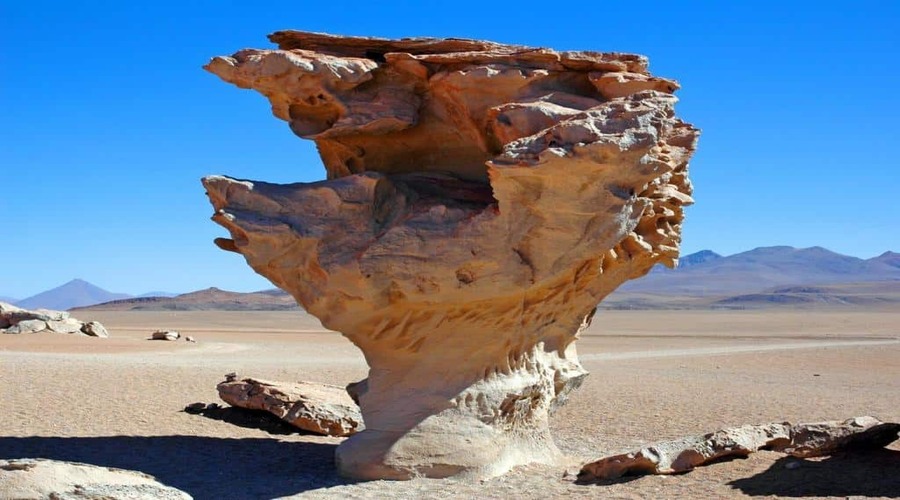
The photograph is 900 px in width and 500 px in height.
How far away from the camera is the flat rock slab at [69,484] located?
6.95m

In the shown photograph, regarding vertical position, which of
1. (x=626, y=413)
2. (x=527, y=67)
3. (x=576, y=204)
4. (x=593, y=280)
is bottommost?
(x=626, y=413)

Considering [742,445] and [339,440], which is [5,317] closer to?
[339,440]

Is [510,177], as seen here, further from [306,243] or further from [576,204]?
[306,243]

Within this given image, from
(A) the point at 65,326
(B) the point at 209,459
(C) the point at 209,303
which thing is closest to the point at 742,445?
(B) the point at 209,459

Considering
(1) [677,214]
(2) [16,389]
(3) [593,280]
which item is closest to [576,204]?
(3) [593,280]

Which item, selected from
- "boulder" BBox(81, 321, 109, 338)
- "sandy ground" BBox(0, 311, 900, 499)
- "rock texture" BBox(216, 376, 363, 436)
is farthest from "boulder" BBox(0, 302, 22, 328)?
"rock texture" BBox(216, 376, 363, 436)

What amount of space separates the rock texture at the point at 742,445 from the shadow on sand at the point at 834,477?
172 millimetres

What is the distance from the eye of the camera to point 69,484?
7.11m

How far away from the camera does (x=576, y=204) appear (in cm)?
966

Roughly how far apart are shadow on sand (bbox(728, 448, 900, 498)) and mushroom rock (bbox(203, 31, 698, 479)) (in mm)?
2642

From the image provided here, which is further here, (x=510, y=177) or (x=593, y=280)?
(x=593, y=280)

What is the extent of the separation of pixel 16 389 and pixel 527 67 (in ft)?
35.5

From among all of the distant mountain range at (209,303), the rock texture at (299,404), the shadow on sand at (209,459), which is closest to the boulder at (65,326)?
the rock texture at (299,404)

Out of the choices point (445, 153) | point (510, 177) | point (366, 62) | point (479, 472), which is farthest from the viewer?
point (445, 153)
